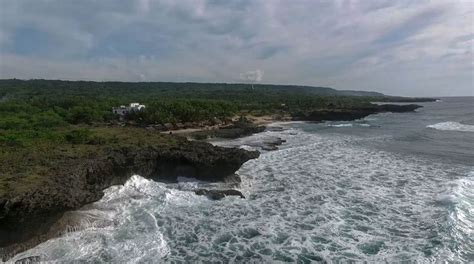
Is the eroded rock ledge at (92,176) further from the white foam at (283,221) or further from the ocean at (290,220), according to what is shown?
the white foam at (283,221)

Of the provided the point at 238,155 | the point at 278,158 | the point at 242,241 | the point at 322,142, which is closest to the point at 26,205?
the point at 242,241

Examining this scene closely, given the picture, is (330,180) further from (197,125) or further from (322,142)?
(197,125)

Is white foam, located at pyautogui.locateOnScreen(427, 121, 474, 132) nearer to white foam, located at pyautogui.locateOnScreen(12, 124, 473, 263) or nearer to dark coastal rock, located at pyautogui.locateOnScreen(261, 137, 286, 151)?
dark coastal rock, located at pyautogui.locateOnScreen(261, 137, 286, 151)

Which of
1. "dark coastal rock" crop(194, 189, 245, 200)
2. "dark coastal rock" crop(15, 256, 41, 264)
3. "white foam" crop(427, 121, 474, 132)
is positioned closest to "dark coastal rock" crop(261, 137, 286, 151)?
"dark coastal rock" crop(194, 189, 245, 200)

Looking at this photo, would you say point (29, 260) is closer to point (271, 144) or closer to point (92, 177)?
point (92, 177)

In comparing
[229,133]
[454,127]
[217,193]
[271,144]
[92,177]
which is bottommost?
[229,133]

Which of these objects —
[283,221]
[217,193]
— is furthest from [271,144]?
[283,221]

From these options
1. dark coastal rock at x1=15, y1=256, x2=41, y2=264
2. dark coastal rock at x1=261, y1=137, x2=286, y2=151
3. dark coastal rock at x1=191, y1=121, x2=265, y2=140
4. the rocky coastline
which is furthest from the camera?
dark coastal rock at x1=191, y1=121, x2=265, y2=140
